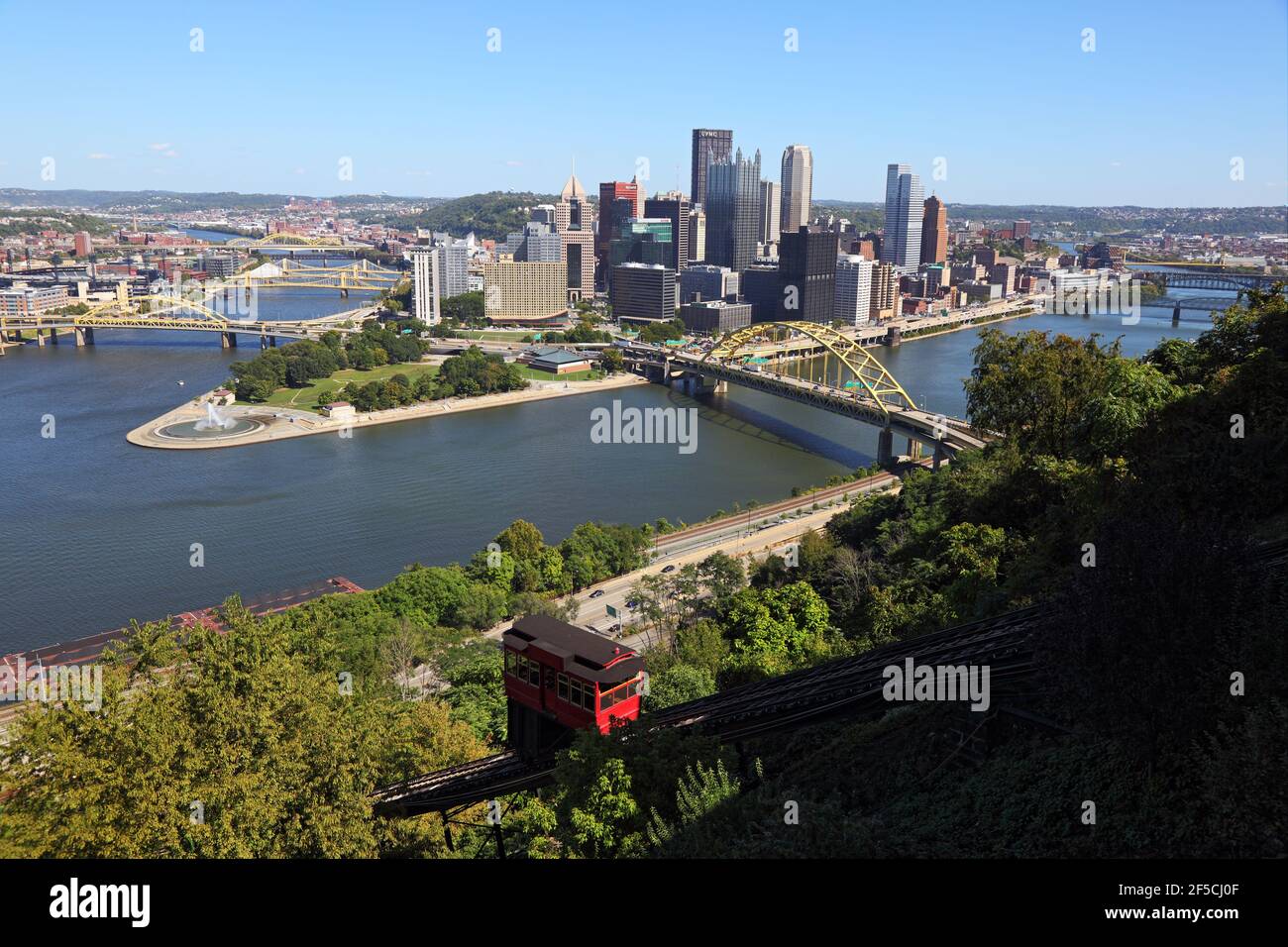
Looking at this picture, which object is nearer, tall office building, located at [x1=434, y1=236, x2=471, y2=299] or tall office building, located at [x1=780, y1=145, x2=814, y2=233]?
tall office building, located at [x1=434, y1=236, x2=471, y2=299]

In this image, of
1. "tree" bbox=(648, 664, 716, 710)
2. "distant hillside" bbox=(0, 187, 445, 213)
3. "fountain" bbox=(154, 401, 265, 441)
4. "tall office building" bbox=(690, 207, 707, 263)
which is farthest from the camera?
"distant hillside" bbox=(0, 187, 445, 213)

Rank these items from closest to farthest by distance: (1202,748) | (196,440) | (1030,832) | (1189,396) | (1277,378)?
(1202,748)
(1030,832)
(1277,378)
(1189,396)
(196,440)

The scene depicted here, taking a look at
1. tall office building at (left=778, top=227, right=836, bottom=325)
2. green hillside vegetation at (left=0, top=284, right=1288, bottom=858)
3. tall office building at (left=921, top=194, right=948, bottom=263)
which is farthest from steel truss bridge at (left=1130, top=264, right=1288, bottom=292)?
green hillside vegetation at (left=0, top=284, right=1288, bottom=858)

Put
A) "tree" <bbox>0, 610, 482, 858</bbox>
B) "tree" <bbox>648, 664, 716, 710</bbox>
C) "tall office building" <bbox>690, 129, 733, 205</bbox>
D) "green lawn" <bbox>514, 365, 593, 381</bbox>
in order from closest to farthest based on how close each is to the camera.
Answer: "tree" <bbox>0, 610, 482, 858</bbox>, "tree" <bbox>648, 664, 716, 710</bbox>, "green lawn" <bbox>514, 365, 593, 381</bbox>, "tall office building" <bbox>690, 129, 733, 205</bbox>

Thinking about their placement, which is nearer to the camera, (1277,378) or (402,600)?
(1277,378)

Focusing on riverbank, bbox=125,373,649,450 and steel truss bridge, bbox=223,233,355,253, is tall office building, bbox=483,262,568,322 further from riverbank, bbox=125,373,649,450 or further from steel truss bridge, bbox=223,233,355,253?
steel truss bridge, bbox=223,233,355,253
